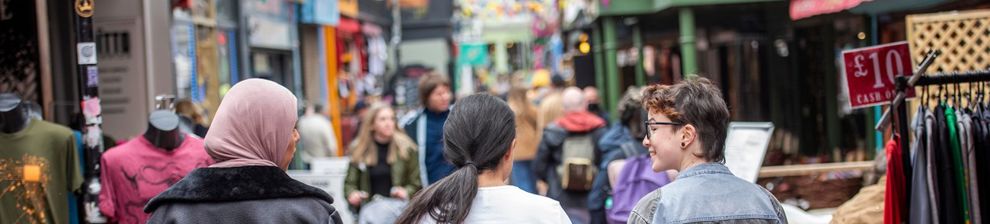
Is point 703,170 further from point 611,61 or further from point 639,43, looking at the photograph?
point 611,61

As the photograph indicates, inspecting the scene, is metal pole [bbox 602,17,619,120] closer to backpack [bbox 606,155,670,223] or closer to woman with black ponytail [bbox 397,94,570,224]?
backpack [bbox 606,155,670,223]

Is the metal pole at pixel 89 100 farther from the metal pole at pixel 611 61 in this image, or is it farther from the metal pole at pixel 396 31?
the metal pole at pixel 396 31

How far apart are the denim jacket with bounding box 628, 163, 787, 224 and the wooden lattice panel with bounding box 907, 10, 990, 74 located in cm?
362

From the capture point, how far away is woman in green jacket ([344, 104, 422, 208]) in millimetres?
8172

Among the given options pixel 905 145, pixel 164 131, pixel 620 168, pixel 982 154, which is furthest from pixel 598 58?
pixel 982 154

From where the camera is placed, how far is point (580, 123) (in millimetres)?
8875

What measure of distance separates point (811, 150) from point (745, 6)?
193cm

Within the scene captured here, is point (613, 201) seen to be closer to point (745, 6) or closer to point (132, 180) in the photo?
point (132, 180)

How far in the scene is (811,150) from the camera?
49.0ft

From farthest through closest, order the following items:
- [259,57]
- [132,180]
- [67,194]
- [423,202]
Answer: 1. [259,57]
2. [67,194]
3. [132,180]
4. [423,202]

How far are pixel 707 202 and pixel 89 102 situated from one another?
4129mm

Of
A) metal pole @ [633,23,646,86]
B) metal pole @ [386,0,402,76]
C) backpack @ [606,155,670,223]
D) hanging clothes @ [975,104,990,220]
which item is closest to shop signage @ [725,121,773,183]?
backpack @ [606,155,670,223]

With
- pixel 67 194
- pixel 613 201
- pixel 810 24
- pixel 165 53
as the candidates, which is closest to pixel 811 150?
pixel 810 24

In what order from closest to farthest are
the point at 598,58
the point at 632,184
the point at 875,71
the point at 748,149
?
the point at 875,71 → the point at 632,184 → the point at 748,149 → the point at 598,58
